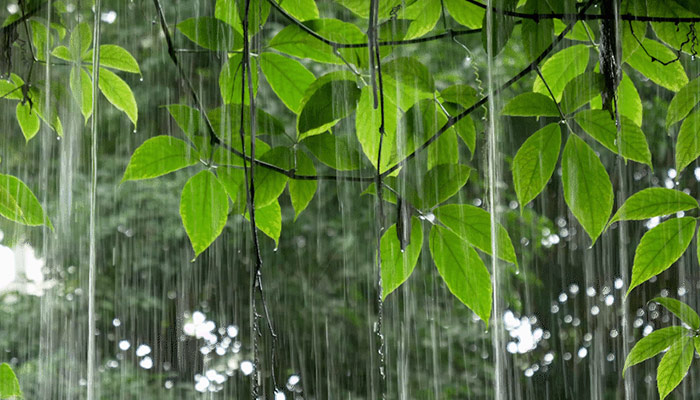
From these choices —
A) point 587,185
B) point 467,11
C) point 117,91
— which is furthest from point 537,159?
point 117,91

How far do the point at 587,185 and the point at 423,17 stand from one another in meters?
0.22

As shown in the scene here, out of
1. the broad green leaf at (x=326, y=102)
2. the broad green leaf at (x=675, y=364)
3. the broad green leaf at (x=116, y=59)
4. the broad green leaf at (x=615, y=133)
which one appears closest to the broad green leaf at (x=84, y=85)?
the broad green leaf at (x=116, y=59)

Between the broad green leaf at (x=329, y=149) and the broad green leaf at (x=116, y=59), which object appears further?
the broad green leaf at (x=116, y=59)

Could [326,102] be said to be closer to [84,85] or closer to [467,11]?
[467,11]

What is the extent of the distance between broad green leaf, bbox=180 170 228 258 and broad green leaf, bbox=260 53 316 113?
10 cm

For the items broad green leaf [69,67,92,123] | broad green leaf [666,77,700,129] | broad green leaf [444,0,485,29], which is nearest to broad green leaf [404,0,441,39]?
broad green leaf [444,0,485,29]

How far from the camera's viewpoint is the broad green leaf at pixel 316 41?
0.63 metres

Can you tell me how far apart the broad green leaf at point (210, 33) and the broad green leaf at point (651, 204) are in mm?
374

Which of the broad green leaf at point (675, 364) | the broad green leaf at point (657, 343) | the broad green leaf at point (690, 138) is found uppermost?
the broad green leaf at point (690, 138)

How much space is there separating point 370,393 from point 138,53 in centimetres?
175

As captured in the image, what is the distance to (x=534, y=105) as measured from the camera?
60 cm

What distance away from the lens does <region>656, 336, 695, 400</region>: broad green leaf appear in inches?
24.5

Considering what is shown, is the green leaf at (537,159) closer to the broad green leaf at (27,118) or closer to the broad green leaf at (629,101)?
the broad green leaf at (629,101)

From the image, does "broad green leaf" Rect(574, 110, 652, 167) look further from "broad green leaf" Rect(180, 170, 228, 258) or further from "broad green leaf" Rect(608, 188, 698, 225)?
"broad green leaf" Rect(180, 170, 228, 258)
